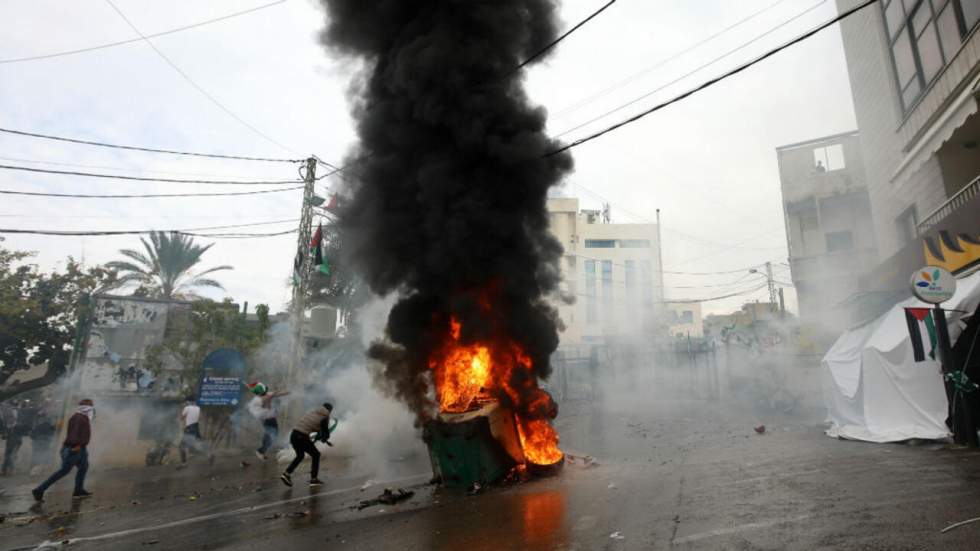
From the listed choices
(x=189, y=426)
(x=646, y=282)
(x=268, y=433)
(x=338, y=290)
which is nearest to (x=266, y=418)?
(x=268, y=433)

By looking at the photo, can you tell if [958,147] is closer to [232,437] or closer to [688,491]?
[688,491]

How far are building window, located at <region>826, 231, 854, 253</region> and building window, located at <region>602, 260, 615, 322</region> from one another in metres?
19.8

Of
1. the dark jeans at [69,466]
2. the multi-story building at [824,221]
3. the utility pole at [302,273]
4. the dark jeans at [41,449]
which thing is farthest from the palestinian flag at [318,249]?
the multi-story building at [824,221]

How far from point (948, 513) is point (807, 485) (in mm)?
1846

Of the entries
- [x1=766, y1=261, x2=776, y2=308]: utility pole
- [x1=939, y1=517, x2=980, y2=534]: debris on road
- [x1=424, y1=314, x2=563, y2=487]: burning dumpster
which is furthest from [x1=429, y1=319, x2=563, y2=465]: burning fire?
[x1=766, y1=261, x2=776, y2=308]: utility pole

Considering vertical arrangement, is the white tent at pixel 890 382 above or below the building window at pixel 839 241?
below

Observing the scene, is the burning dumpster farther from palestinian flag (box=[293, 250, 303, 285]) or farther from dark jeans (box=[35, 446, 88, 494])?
palestinian flag (box=[293, 250, 303, 285])

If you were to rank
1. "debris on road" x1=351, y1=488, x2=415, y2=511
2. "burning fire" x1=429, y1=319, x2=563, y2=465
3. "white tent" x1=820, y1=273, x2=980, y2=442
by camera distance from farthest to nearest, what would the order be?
1. "white tent" x1=820, y1=273, x2=980, y2=442
2. "burning fire" x1=429, y1=319, x2=563, y2=465
3. "debris on road" x1=351, y1=488, x2=415, y2=511

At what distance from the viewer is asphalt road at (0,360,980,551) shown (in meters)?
4.67

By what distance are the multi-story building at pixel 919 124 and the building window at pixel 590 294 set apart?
3011cm

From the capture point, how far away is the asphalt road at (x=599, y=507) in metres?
4.67

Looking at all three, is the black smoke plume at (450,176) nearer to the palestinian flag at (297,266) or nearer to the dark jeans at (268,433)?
the dark jeans at (268,433)

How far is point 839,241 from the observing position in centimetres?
2761

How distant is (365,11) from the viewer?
11570mm
